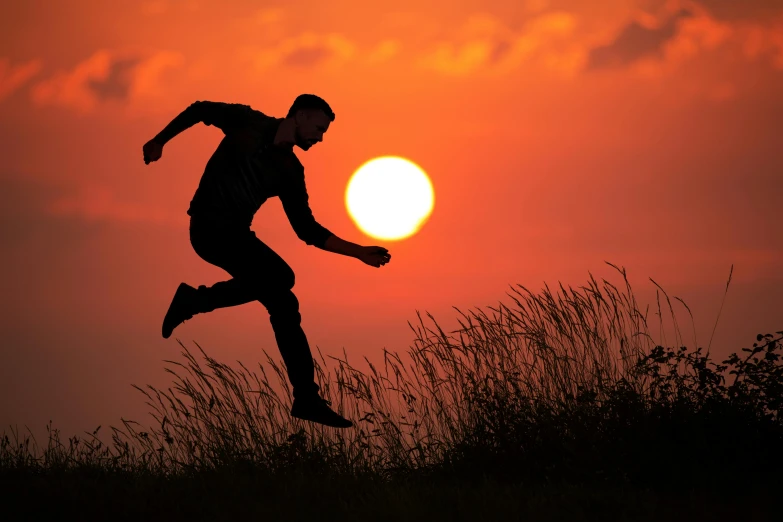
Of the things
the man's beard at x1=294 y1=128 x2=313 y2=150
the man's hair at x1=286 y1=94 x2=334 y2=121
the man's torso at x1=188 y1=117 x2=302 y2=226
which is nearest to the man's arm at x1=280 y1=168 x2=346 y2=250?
the man's torso at x1=188 y1=117 x2=302 y2=226

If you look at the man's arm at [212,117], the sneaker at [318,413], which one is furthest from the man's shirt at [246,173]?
the sneaker at [318,413]

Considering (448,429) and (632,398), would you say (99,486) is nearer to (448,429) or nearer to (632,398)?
(448,429)

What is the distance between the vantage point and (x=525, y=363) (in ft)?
22.5

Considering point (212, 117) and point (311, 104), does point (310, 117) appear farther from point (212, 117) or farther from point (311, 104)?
point (212, 117)

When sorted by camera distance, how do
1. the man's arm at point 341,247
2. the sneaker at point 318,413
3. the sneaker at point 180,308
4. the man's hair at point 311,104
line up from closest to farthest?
the man's hair at point 311,104 → the man's arm at point 341,247 → the sneaker at point 318,413 → the sneaker at point 180,308

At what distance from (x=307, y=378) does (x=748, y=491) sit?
2935 millimetres

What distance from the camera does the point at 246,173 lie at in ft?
19.3

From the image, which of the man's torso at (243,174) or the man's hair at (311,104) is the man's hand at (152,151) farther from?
the man's hair at (311,104)

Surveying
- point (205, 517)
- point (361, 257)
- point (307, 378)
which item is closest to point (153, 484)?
point (205, 517)

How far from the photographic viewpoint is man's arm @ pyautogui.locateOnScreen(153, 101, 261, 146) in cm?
606

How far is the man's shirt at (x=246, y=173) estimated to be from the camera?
5863 millimetres

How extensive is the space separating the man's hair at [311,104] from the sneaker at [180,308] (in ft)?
5.05

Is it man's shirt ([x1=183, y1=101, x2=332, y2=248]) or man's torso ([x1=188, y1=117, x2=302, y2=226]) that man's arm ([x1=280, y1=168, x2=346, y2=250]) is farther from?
man's torso ([x1=188, y1=117, x2=302, y2=226])

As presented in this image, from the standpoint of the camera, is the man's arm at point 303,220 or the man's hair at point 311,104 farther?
the man's arm at point 303,220
